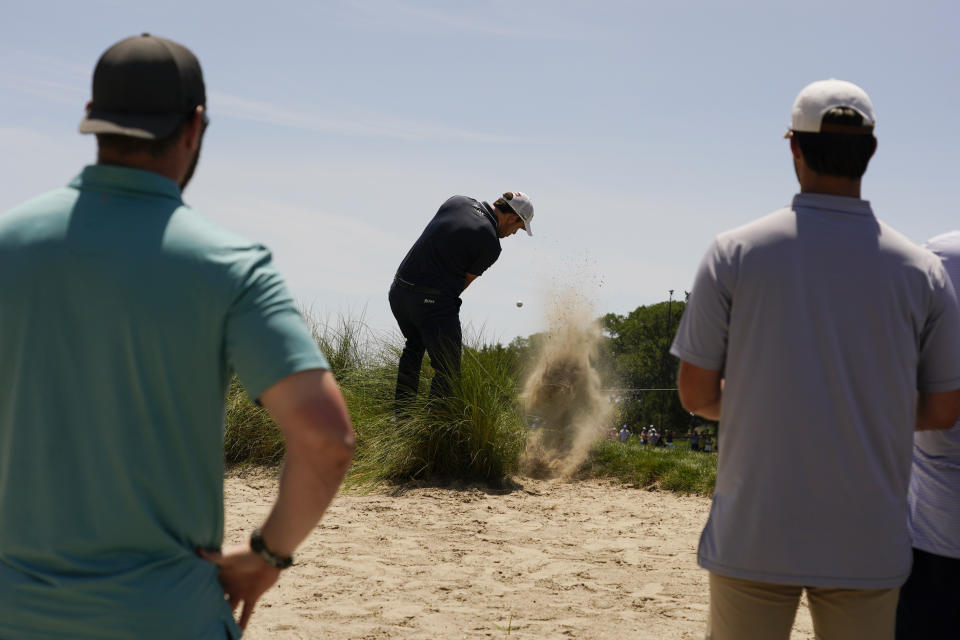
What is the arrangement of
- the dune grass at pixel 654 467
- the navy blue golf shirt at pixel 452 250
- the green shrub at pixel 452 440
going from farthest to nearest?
1. the dune grass at pixel 654 467
2. the green shrub at pixel 452 440
3. the navy blue golf shirt at pixel 452 250

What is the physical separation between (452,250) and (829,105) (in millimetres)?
5489

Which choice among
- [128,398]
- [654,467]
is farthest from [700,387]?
[654,467]

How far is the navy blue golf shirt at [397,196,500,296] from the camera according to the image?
7562 mm

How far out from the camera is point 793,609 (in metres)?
2.18

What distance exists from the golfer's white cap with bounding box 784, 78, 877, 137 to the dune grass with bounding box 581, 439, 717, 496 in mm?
5783

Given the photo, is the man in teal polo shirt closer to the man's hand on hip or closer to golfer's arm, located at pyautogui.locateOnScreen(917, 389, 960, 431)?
the man's hand on hip

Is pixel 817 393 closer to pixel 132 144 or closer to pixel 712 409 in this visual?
pixel 712 409

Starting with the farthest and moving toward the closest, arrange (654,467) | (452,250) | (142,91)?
(654,467) < (452,250) < (142,91)

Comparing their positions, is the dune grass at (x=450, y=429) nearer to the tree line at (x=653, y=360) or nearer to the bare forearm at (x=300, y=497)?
the bare forearm at (x=300, y=497)

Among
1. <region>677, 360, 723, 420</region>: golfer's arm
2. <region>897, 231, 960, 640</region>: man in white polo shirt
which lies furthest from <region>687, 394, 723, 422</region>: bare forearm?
<region>897, 231, 960, 640</region>: man in white polo shirt

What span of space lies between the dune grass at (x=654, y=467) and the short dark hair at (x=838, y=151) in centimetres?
574

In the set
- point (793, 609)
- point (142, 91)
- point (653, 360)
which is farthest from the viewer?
point (653, 360)

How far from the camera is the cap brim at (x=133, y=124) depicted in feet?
5.08

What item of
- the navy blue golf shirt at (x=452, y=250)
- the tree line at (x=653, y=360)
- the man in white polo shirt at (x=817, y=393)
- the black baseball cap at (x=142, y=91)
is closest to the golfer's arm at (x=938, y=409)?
the man in white polo shirt at (x=817, y=393)
